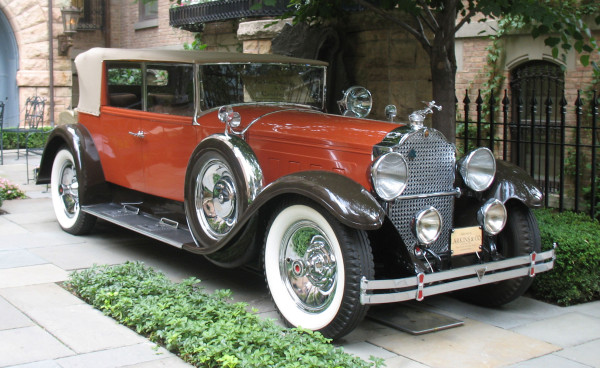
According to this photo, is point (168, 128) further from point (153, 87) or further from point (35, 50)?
point (35, 50)

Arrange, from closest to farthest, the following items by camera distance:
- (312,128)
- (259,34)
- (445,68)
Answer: (312,128) < (445,68) < (259,34)

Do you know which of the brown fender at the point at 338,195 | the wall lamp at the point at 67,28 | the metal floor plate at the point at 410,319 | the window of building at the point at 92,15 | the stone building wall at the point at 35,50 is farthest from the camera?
the window of building at the point at 92,15

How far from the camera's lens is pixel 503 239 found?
5.15 meters

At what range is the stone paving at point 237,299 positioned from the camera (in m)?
4.12

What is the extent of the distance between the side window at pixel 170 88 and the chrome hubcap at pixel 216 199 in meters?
0.70

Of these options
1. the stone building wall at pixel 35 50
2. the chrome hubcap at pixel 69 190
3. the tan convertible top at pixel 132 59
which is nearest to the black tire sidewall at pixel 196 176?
A: the tan convertible top at pixel 132 59

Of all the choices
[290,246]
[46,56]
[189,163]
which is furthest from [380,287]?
[46,56]

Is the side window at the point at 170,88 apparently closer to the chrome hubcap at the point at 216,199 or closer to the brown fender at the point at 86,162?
the chrome hubcap at the point at 216,199

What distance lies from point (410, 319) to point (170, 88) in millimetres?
2959

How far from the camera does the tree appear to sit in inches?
222

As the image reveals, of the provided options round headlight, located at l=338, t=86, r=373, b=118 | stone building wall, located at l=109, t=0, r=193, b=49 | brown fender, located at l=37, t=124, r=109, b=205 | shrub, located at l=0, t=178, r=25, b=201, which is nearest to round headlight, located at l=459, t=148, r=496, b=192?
round headlight, located at l=338, t=86, r=373, b=118

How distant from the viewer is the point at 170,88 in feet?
20.6

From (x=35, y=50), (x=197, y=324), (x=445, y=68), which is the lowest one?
(x=197, y=324)

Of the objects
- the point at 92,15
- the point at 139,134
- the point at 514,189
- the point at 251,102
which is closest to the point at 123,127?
the point at 139,134
